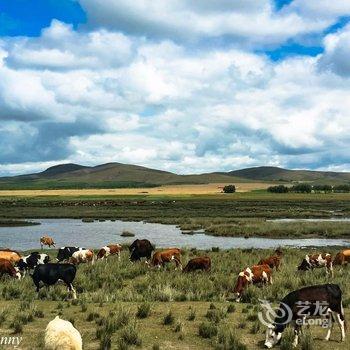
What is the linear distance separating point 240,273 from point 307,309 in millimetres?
6182

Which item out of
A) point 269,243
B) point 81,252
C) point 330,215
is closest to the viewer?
point 81,252

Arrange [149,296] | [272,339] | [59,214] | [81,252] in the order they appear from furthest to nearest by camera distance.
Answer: [59,214] → [81,252] → [149,296] → [272,339]

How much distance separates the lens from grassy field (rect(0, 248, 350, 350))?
12.3m

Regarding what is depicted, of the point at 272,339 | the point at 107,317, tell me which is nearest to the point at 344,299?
the point at 272,339

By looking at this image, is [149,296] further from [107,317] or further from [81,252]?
[81,252]

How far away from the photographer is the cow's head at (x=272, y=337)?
11798 millimetres

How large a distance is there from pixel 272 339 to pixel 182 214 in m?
68.1

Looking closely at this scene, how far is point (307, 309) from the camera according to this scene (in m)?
12.3

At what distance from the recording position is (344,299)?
647 inches

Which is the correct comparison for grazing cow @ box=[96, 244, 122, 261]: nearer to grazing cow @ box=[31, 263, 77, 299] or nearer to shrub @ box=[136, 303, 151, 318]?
grazing cow @ box=[31, 263, 77, 299]

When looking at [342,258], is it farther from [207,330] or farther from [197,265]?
[207,330]

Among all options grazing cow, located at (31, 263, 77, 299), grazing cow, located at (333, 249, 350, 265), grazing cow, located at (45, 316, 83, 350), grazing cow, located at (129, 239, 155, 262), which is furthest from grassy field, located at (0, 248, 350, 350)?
grazing cow, located at (129, 239, 155, 262)


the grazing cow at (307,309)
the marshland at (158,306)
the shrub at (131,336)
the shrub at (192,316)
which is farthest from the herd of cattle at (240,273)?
the shrub at (131,336)

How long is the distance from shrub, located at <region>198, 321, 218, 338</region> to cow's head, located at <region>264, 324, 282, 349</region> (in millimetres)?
1519
